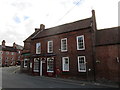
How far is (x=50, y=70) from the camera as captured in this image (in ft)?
62.3

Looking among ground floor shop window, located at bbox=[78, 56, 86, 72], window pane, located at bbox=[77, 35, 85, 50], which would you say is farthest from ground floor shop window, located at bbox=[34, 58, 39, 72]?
window pane, located at bbox=[77, 35, 85, 50]

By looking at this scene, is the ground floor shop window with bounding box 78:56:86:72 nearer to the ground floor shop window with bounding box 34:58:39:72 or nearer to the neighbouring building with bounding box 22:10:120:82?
the neighbouring building with bounding box 22:10:120:82

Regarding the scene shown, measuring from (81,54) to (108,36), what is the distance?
15.5ft

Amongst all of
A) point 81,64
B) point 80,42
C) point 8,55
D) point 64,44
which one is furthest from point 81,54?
point 8,55

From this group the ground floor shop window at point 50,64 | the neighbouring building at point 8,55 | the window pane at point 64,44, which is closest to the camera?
the window pane at point 64,44

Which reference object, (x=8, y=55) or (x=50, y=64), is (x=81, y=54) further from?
(x=8, y=55)

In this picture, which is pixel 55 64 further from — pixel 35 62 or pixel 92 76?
pixel 92 76

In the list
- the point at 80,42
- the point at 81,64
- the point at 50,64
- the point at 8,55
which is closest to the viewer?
the point at 81,64

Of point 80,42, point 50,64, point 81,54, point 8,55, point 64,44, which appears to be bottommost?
point 50,64

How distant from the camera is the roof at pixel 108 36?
14.6 m

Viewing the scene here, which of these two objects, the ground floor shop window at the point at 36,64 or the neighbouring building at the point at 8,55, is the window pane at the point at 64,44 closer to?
the ground floor shop window at the point at 36,64

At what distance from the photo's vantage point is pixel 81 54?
631 inches

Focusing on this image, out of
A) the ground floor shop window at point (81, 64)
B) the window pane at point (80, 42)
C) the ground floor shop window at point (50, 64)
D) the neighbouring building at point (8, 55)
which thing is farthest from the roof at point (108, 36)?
the neighbouring building at point (8, 55)

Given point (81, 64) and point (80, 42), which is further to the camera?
point (80, 42)
